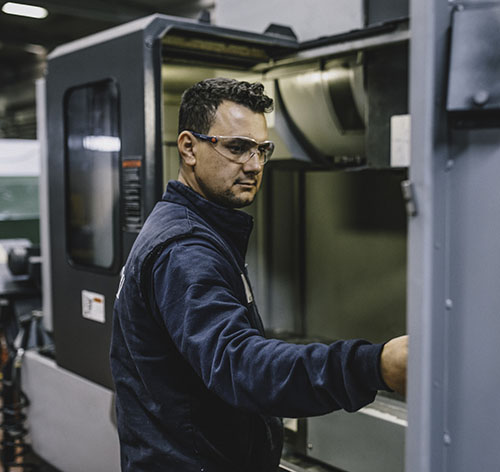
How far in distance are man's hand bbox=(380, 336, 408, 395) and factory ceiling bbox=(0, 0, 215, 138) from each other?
4397 millimetres

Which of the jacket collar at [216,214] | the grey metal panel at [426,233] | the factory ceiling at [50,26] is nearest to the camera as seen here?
the grey metal panel at [426,233]

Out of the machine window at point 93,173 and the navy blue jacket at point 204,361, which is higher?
the machine window at point 93,173

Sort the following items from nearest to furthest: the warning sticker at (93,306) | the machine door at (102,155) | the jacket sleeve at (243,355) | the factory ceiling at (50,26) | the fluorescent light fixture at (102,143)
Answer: the jacket sleeve at (243,355), the machine door at (102,155), the fluorescent light fixture at (102,143), the warning sticker at (93,306), the factory ceiling at (50,26)

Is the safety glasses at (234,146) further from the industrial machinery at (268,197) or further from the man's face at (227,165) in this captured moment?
the industrial machinery at (268,197)

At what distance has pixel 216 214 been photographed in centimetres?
135

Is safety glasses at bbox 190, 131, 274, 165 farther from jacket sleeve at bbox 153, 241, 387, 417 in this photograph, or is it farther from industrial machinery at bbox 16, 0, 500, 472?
industrial machinery at bbox 16, 0, 500, 472

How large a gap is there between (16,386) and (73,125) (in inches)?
48.7

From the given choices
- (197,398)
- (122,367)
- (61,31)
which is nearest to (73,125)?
(122,367)

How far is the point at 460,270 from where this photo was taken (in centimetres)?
87

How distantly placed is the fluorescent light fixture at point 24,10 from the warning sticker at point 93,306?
3.56 meters

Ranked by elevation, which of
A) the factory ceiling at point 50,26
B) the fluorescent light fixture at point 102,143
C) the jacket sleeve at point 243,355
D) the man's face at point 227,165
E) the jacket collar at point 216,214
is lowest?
the jacket sleeve at point 243,355

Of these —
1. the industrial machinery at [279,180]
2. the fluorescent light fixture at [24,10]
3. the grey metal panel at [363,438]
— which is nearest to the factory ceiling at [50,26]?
the fluorescent light fixture at [24,10]

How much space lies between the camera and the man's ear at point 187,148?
1.39 meters

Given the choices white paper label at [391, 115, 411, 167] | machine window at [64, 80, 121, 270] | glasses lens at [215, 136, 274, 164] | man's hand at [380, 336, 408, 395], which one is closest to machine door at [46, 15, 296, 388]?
machine window at [64, 80, 121, 270]
